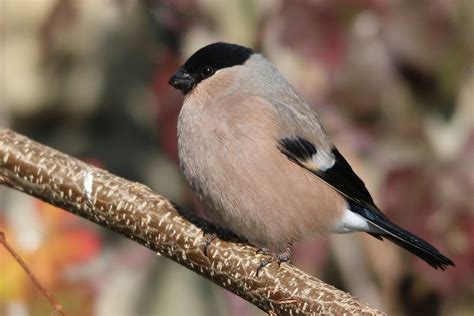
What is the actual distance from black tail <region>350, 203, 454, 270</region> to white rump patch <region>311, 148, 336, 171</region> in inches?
6.8

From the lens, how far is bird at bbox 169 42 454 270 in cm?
287

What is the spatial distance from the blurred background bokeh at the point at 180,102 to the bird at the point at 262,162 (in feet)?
1.47

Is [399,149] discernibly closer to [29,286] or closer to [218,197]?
[218,197]

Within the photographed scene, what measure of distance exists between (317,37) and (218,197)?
944 mm

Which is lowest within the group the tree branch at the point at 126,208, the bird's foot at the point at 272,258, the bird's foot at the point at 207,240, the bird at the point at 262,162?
the tree branch at the point at 126,208

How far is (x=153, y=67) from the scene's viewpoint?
4.48 metres

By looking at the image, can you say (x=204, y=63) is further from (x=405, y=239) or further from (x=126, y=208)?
(x=405, y=239)

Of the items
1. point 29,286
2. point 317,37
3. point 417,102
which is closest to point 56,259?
point 29,286

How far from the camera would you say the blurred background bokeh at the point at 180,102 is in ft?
12.2

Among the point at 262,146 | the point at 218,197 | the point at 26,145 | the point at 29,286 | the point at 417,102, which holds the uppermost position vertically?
the point at 417,102

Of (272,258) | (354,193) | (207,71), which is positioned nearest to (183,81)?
(207,71)

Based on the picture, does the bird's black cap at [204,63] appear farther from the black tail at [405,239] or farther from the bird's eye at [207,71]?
the black tail at [405,239]

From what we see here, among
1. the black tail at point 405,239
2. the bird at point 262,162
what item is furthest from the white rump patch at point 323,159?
the black tail at point 405,239

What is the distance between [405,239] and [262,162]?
0.58 m
